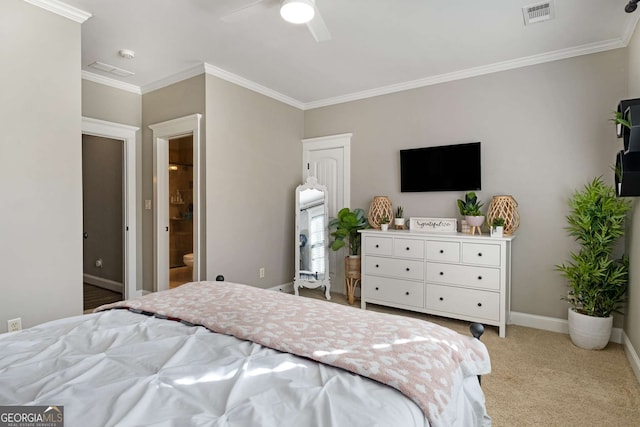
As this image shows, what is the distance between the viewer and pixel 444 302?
3.31 m

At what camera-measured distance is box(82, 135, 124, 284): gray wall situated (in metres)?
4.50

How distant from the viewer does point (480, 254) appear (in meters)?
3.10

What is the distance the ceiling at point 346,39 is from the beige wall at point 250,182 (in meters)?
0.38

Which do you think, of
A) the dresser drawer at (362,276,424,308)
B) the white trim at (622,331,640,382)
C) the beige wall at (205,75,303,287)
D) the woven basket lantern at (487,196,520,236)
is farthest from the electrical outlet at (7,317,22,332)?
the white trim at (622,331,640,382)

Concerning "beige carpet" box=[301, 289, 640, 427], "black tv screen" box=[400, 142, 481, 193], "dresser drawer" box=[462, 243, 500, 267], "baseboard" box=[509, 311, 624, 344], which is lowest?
"beige carpet" box=[301, 289, 640, 427]

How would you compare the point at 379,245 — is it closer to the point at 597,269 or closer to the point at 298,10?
the point at 597,269

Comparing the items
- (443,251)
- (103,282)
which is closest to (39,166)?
(103,282)

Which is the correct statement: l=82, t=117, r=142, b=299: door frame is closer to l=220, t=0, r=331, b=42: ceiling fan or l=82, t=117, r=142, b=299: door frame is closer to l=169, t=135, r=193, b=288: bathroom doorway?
l=169, t=135, r=193, b=288: bathroom doorway

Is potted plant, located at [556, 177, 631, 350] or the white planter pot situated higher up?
potted plant, located at [556, 177, 631, 350]

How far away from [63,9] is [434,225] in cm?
368

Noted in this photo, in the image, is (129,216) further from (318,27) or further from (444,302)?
(444,302)

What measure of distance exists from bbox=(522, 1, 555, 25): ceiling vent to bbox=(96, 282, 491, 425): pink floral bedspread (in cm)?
243

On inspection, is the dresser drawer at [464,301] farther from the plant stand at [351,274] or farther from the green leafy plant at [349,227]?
the green leafy plant at [349,227]

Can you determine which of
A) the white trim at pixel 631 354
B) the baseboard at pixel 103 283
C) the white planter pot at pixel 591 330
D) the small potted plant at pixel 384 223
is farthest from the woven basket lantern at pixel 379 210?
the baseboard at pixel 103 283
